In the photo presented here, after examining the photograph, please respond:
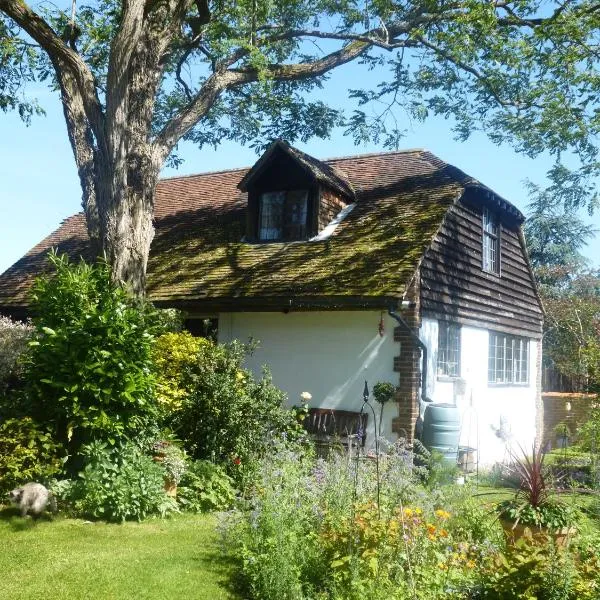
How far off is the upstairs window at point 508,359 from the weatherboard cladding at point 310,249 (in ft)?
13.5

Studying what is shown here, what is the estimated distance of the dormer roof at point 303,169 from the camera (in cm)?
1596

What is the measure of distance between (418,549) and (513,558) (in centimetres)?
115

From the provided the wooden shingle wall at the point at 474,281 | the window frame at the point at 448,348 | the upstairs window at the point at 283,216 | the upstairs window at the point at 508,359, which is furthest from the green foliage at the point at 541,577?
the upstairs window at the point at 508,359

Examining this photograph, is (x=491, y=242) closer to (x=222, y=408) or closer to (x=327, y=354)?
(x=327, y=354)

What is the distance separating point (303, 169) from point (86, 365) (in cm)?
847

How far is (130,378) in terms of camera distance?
9336mm

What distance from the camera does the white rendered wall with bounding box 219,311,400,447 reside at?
13.3 metres

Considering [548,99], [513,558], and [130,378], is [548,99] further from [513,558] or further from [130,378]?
[513,558]

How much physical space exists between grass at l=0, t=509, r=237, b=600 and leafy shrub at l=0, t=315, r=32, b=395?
5.10 metres

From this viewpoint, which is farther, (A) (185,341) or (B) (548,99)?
(B) (548,99)

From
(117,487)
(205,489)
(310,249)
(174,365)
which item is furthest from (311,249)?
(117,487)

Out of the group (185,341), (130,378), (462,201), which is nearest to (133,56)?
(185,341)

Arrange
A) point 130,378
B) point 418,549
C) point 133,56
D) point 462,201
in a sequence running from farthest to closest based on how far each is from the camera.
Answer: point 462,201 → point 133,56 → point 130,378 → point 418,549

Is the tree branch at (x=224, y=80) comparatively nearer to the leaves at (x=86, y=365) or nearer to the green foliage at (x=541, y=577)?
the leaves at (x=86, y=365)
